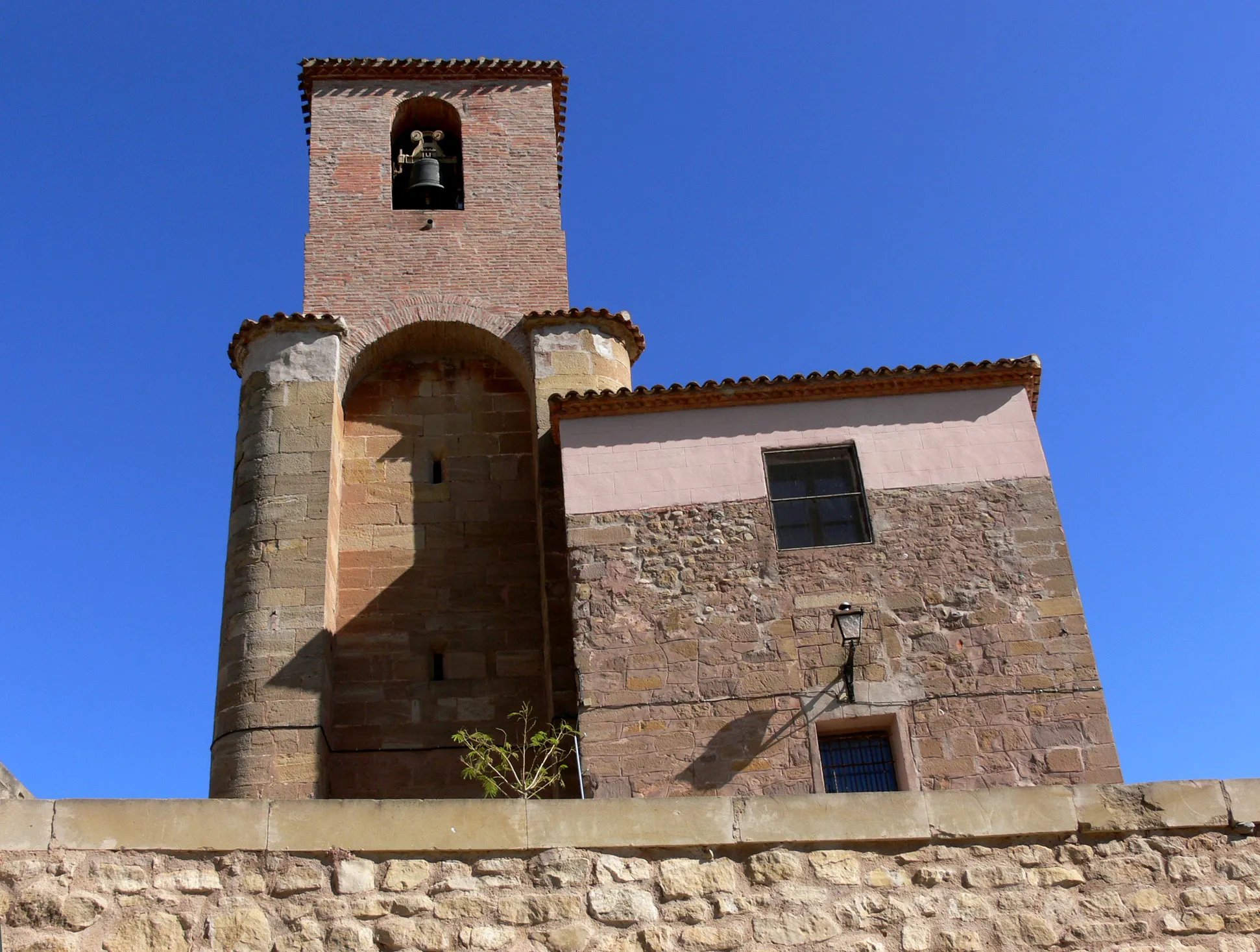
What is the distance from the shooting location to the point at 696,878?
6.54m

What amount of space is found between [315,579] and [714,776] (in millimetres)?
4837

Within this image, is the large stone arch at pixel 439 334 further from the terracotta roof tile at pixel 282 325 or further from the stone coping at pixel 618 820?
the stone coping at pixel 618 820

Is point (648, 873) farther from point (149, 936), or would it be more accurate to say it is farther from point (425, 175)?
point (425, 175)

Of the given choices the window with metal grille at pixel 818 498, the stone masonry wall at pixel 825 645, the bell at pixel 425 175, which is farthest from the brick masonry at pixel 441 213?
the stone masonry wall at pixel 825 645

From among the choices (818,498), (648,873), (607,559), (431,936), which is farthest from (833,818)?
(818,498)

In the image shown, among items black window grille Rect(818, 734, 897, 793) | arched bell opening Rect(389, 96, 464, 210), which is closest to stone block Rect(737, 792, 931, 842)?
black window grille Rect(818, 734, 897, 793)

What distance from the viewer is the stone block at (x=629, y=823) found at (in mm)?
6570

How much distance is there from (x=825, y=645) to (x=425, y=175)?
374 inches

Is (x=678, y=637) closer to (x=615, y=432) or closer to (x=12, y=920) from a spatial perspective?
(x=615, y=432)

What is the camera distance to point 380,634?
15.2 metres

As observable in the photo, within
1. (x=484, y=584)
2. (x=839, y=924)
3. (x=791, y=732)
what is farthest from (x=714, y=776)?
(x=839, y=924)

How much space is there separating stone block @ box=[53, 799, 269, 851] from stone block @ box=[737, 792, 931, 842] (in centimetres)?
229

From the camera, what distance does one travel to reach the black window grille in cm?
1256

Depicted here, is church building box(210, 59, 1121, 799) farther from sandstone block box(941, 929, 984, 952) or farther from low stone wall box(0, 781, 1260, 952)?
sandstone block box(941, 929, 984, 952)
